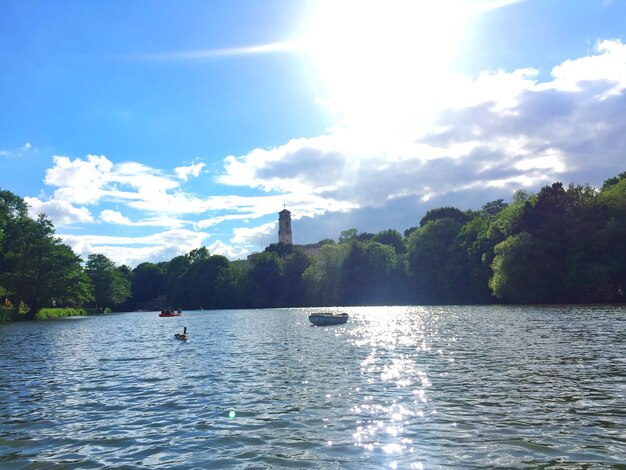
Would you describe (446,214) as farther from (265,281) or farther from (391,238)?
(265,281)

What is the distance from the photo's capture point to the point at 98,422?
1706cm

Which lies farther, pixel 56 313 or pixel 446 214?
pixel 446 214

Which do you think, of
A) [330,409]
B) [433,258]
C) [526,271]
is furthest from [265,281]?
[330,409]

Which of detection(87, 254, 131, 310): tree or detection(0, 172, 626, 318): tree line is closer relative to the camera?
detection(0, 172, 626, 318): tree line

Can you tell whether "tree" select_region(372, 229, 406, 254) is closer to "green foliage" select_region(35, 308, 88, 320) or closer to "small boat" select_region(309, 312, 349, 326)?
"green foliage" select_region(35, 308, 88, 320)

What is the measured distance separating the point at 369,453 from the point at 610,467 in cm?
510

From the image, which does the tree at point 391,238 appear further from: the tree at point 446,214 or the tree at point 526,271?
the tree at point 526,271

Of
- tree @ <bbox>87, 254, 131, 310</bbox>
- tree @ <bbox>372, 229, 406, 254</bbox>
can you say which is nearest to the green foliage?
tree @ <bbox>87, 254, 131, 310</bbox>

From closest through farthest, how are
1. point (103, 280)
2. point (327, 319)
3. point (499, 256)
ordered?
point (327, 319) < point (499, 256) < point (103, 280)

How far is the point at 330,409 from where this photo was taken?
17.5 metres

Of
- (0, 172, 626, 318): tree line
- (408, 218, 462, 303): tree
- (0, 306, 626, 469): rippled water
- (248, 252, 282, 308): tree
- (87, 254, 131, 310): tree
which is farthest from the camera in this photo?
(248, 252, 282, 308): tree

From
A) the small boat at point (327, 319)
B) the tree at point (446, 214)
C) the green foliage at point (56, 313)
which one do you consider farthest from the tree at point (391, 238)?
the small boat at point (327, 319)

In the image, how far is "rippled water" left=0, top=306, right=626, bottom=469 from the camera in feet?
41.5

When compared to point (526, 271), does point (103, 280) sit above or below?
above
